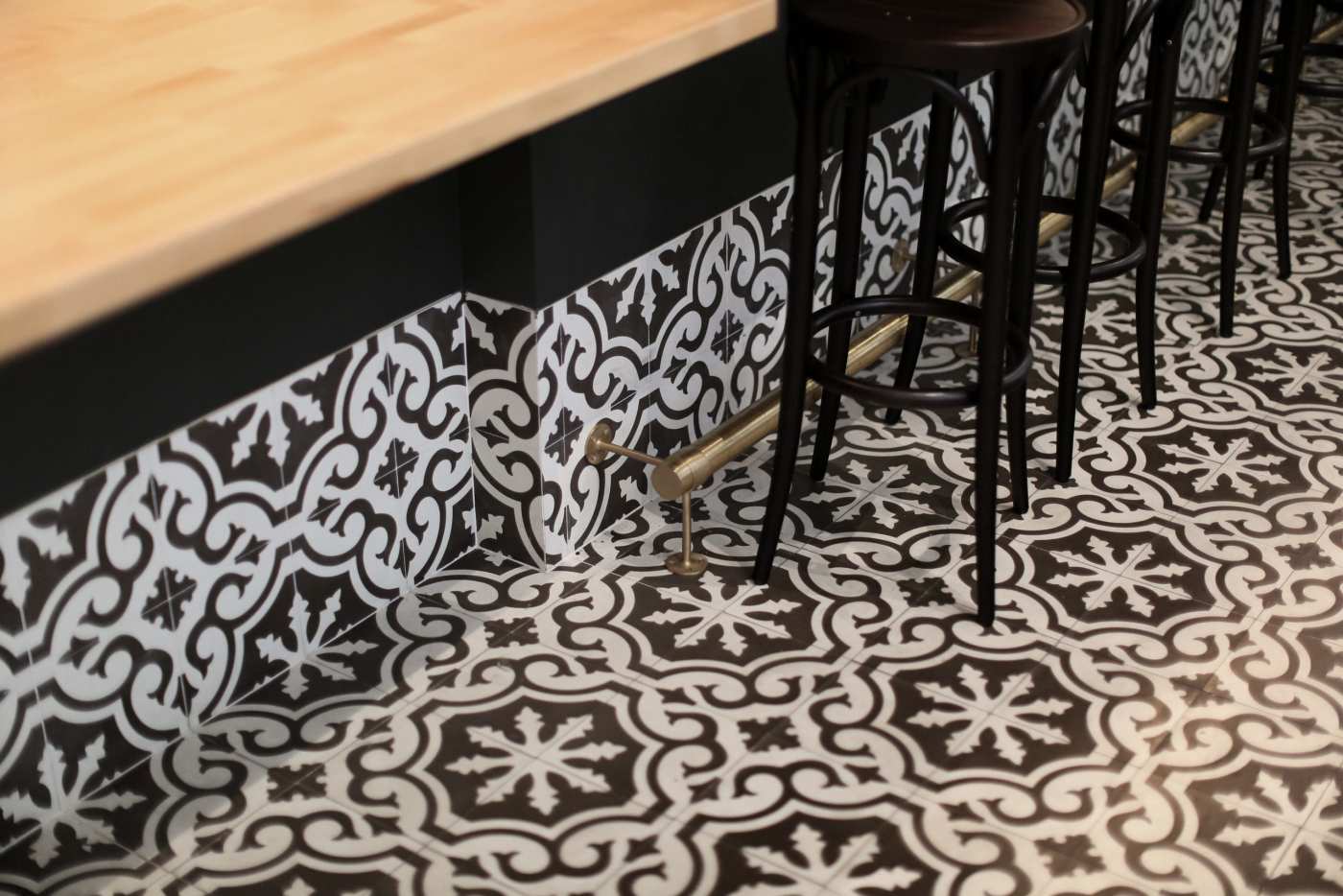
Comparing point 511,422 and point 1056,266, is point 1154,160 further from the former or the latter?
point 511,422

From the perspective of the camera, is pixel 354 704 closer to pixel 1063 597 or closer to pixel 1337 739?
pixel 1063 597

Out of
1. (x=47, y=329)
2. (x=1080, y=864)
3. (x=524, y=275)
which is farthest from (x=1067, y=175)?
(x=47, y=329)

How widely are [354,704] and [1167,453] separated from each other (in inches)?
60.3

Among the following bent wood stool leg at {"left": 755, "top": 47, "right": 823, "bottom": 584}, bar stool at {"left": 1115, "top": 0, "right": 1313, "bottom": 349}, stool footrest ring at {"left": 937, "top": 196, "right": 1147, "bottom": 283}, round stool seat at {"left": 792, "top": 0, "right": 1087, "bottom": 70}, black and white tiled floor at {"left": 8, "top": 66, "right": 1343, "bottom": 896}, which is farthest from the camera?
bar stool at {"left": 1115, "top": 0, "right": 1313, "bottom": 349}

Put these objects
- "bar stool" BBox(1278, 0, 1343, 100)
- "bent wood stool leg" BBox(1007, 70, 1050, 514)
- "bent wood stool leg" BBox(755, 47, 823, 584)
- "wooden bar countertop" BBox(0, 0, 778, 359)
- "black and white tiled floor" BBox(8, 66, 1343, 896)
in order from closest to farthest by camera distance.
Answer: "wooden bar countertop" BBox(0, 0, 778, 359) < "black and white tiled floor" BBox(8, 66, 1343, 896) < "bent wood stool leg" BBox(755, 47, 823, 584) < "bent wood stool leg" BBox(1007, 70, 1050, 514) < "bar stool" BBox(1278, 0, 1343, 100)

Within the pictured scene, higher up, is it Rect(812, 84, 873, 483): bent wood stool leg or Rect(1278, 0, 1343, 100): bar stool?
Rect(812, 84, 873, 483): bent wood stool leg

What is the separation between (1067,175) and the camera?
3.92m

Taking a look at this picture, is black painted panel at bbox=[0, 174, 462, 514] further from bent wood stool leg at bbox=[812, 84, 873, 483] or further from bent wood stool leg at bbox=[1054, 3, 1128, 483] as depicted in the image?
bent wood stool leg at bbox=[1054, 3, 1128, 483]

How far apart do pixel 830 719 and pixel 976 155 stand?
31.4 inches

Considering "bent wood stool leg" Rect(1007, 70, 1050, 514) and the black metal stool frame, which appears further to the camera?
the black metal stool frame

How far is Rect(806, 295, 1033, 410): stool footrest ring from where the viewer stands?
235 centimetres

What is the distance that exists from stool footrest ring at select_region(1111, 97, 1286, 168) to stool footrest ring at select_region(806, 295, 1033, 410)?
2.27 ft

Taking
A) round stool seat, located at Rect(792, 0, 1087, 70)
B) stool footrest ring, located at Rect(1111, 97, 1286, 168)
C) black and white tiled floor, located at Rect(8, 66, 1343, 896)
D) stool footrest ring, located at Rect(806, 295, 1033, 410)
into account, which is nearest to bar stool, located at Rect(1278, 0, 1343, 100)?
stool footrest ring, located at Rect(1111, 97, 1286, 168)

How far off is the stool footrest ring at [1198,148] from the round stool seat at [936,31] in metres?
0.83
